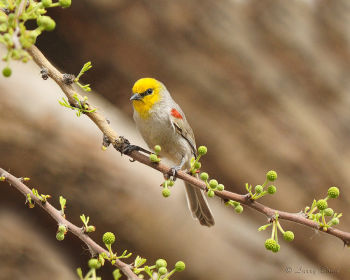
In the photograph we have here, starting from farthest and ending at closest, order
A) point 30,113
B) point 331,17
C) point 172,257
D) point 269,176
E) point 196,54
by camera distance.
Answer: point 331,17 → point 196,54 → point 172,257 → point 30,113 → point 269,176

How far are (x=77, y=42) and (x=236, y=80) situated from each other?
1556 millimetres

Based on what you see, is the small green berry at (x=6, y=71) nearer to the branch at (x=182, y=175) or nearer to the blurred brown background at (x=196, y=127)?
the branch at (x=182, y=175)

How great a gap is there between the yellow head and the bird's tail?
0.64 meters

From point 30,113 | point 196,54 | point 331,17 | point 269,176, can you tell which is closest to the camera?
point 269,176

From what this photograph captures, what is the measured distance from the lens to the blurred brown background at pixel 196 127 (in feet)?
11.6

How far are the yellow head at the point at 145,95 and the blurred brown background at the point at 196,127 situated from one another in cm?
133

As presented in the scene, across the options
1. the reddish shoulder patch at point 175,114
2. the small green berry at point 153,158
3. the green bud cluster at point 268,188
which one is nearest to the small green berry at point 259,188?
the green bud cluster at point 268,188

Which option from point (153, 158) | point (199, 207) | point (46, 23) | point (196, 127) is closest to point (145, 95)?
point (199, 207)

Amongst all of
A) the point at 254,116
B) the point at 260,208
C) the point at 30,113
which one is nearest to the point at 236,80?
the point at 254,116

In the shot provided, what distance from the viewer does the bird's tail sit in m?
2.48

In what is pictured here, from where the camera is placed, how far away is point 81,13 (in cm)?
391

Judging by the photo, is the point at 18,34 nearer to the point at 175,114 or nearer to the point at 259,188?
the point at 259,188

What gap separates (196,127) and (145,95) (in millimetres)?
1934

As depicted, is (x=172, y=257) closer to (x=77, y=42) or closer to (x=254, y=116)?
(x=254, y=116)
